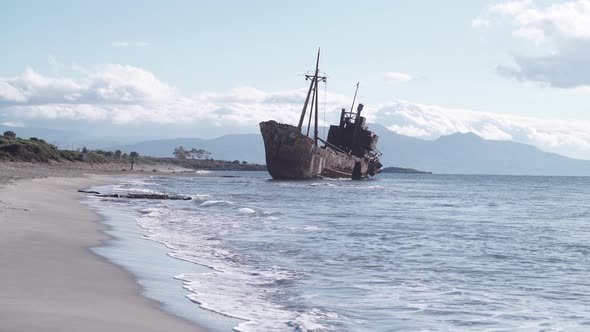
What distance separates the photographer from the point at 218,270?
12828mm

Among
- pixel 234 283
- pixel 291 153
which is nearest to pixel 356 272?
pixel 234 283

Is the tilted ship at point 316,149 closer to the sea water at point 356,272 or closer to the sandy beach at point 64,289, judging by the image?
the sea water at point 356,272

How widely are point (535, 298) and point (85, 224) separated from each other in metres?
12.5

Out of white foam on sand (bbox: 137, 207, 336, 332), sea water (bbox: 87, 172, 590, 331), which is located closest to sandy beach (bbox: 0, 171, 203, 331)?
sea water (bbox: 87, 172, 590, 331)

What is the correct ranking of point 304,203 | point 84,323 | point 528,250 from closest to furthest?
point 84,323, point 528,250, point 304,203

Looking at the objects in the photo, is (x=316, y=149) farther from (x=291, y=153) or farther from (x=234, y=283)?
(x=234, y=283)

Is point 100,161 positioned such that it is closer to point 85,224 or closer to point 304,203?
point 304,203

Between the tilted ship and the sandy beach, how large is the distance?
4966 cm

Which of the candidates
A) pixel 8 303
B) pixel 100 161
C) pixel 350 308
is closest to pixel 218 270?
pixel 350 308

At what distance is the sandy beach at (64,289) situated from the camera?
7.23m

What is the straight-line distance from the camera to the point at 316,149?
6838 cm

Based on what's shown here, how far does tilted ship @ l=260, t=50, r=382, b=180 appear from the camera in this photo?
65312 mm

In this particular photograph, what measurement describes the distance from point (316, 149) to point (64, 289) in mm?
59727

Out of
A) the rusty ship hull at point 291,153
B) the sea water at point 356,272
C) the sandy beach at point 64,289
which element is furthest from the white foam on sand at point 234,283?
the rusty ship hull at point 291,153
